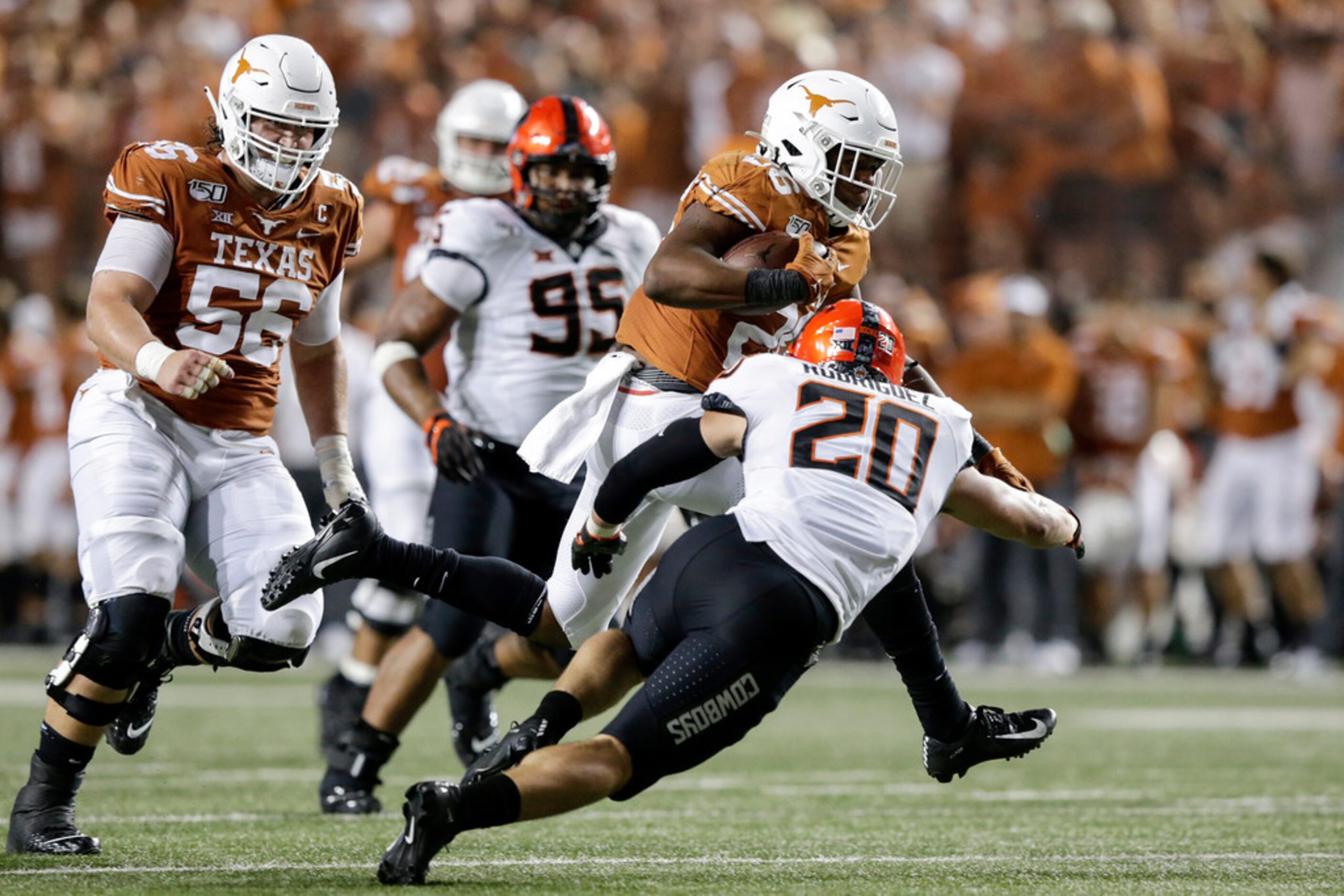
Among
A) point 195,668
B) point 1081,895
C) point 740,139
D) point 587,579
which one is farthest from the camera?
point 740,139

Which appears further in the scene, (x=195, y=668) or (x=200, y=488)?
(x=195, y=668)

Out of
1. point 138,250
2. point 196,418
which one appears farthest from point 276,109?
point 196,418

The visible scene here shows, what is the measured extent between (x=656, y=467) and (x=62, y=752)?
1507mm

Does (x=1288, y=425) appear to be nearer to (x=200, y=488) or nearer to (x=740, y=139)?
Answer: (x=740, y=139)

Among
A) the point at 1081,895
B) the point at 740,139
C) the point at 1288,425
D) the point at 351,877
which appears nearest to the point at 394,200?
the point at 351,877

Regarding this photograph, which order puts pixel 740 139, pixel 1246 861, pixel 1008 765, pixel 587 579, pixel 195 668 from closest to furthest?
1. pixel 1246 861
2. pixel 587 579
3. pixel 1008 765
4. pixel 195 668
5. pixel 740 139

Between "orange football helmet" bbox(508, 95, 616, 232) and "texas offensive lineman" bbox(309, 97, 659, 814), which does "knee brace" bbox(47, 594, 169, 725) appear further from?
"orange football helmet" bbox(508, 95, 616, 232)

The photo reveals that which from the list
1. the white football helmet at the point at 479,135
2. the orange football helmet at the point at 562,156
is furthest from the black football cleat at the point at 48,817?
the white football helmet at the point at 479,135

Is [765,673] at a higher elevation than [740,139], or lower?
lower

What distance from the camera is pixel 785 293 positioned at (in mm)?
4504

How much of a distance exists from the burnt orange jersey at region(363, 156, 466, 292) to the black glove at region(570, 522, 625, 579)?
257cm

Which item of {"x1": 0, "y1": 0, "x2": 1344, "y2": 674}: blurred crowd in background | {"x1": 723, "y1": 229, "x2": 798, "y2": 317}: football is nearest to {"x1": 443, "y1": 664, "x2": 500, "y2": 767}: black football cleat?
{"x1": 723, "y1": 229, "x2": 798, "y2": 317}: football

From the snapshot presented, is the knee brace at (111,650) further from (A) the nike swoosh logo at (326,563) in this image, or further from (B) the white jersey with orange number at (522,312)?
(B) the white jersey with orange number at (522,312)

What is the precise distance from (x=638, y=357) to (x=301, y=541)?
979 mm
